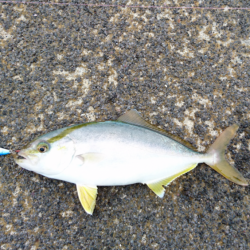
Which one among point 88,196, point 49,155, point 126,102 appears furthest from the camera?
point 126,102

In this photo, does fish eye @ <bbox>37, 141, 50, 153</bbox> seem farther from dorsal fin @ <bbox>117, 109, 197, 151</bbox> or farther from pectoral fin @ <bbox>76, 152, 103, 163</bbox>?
dorsal fin @ <bbox>117, 109, 197, 151</bbox>

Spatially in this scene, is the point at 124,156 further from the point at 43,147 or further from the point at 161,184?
the point at 43,147

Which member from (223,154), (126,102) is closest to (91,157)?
(126,102)

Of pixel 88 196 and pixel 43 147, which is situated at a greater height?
pixel 43 147

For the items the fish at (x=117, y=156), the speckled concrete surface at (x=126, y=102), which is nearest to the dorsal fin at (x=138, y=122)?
the fish at (x=117, y=156)

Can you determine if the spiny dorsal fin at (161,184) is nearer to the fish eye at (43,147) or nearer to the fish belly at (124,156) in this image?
the fish belly at (124,156)

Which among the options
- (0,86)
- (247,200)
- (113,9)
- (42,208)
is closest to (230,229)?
(247,200)
